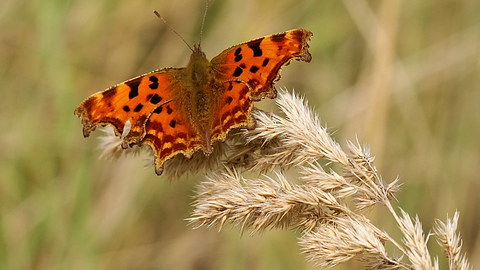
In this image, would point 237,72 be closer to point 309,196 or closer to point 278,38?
point 278,38

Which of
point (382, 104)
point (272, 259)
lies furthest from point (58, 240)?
point (382, 104)

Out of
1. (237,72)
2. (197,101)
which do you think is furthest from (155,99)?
(237,72)

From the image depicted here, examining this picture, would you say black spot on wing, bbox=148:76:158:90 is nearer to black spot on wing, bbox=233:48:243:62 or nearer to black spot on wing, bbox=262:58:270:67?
black spot on wing, bbox=233:48:243:62

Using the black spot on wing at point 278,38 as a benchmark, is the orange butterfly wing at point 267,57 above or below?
below

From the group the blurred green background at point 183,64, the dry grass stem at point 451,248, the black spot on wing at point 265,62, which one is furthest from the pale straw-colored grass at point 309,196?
the blurred green background at point 183,64

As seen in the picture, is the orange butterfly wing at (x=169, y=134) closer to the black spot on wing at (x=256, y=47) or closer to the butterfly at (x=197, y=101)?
the butterfly at (x=197, y=101)

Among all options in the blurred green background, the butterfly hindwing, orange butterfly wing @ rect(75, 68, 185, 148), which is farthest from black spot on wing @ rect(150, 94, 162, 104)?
the blurred green background

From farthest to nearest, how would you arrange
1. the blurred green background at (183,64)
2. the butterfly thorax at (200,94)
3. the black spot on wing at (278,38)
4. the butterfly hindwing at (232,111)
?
1. the blurred green background at (183,64)
2. the butterfly thorax at (200,94)
3. the black spot on wing at (278,38)
4. the butterfly hindwing at (232,111)

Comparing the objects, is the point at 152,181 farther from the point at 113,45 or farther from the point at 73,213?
the point at 113,45
